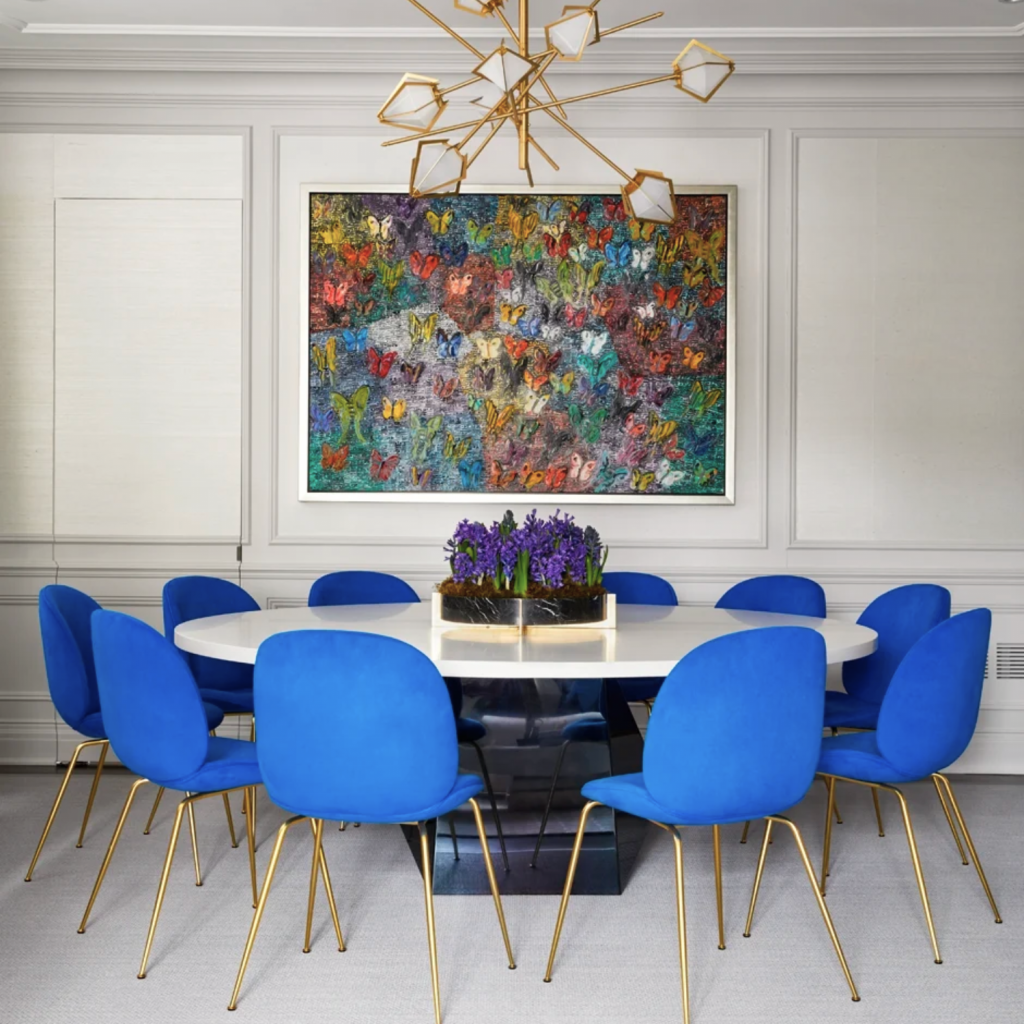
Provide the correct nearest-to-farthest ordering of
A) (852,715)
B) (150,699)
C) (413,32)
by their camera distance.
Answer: (150,699) < (852,715) < (413,32)

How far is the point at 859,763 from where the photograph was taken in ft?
9.12

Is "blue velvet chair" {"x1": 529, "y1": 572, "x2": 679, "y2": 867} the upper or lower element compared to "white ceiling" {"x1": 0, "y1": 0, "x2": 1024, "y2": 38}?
lower

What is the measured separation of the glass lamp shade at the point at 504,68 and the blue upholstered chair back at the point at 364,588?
6.64 ft

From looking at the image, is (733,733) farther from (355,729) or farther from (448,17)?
(448,17)

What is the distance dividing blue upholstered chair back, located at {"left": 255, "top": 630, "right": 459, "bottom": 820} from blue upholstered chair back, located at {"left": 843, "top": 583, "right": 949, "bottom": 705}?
1800 mm

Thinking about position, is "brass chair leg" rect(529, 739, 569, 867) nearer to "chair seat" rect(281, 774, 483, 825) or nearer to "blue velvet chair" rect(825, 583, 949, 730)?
"chair seat" rect(281, 774, 483, 825)

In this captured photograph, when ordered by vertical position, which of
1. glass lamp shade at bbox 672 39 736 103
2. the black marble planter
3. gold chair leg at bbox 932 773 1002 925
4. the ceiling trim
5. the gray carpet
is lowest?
the gray carpet

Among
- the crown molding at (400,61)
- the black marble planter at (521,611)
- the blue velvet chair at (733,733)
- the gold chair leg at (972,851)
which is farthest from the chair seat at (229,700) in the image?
the crown molding at (400,61)

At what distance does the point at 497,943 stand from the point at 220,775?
0.85 meters

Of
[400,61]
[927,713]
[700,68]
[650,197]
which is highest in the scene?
[400,61]

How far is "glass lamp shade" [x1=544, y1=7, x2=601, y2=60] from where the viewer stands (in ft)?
9.57

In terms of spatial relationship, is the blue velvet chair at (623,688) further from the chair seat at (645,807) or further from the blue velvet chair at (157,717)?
the blue velvet chair at (157,717)

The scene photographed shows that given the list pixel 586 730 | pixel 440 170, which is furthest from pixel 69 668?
pixel 440 170

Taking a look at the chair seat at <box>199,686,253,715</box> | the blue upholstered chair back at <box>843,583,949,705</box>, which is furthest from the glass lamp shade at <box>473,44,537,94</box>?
the chair seat at <box>199,686,253,715</box>
